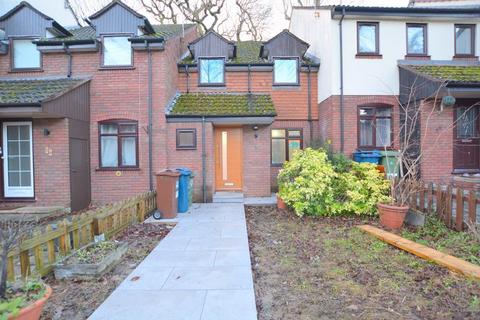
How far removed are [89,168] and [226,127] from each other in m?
5.08

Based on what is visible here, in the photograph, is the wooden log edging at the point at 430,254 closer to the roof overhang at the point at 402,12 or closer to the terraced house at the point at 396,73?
the terraced house at the point at 396,73

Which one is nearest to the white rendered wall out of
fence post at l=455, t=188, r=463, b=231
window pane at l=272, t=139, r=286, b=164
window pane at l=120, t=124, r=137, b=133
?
window pane at l=272, t=139, r=286, b=164

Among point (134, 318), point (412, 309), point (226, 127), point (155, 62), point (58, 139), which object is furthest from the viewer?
point (226, 127)

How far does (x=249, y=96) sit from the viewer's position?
41.2ft

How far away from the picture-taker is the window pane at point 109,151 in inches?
436

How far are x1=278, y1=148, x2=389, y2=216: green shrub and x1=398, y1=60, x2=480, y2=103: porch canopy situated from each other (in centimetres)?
305

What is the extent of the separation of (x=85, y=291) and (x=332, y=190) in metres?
6.33

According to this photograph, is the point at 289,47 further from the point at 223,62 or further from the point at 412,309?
the point at 412,309

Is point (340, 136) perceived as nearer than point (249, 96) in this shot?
Yes

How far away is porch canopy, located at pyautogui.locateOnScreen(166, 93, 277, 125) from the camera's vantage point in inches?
434

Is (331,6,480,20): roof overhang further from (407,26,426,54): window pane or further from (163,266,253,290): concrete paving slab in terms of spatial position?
(163,266,253,290): concrete paving slab

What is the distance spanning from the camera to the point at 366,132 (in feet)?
38.3

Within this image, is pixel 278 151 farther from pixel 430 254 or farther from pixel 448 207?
pixel 430 254

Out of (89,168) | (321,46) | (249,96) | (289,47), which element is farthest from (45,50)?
(321,46)
